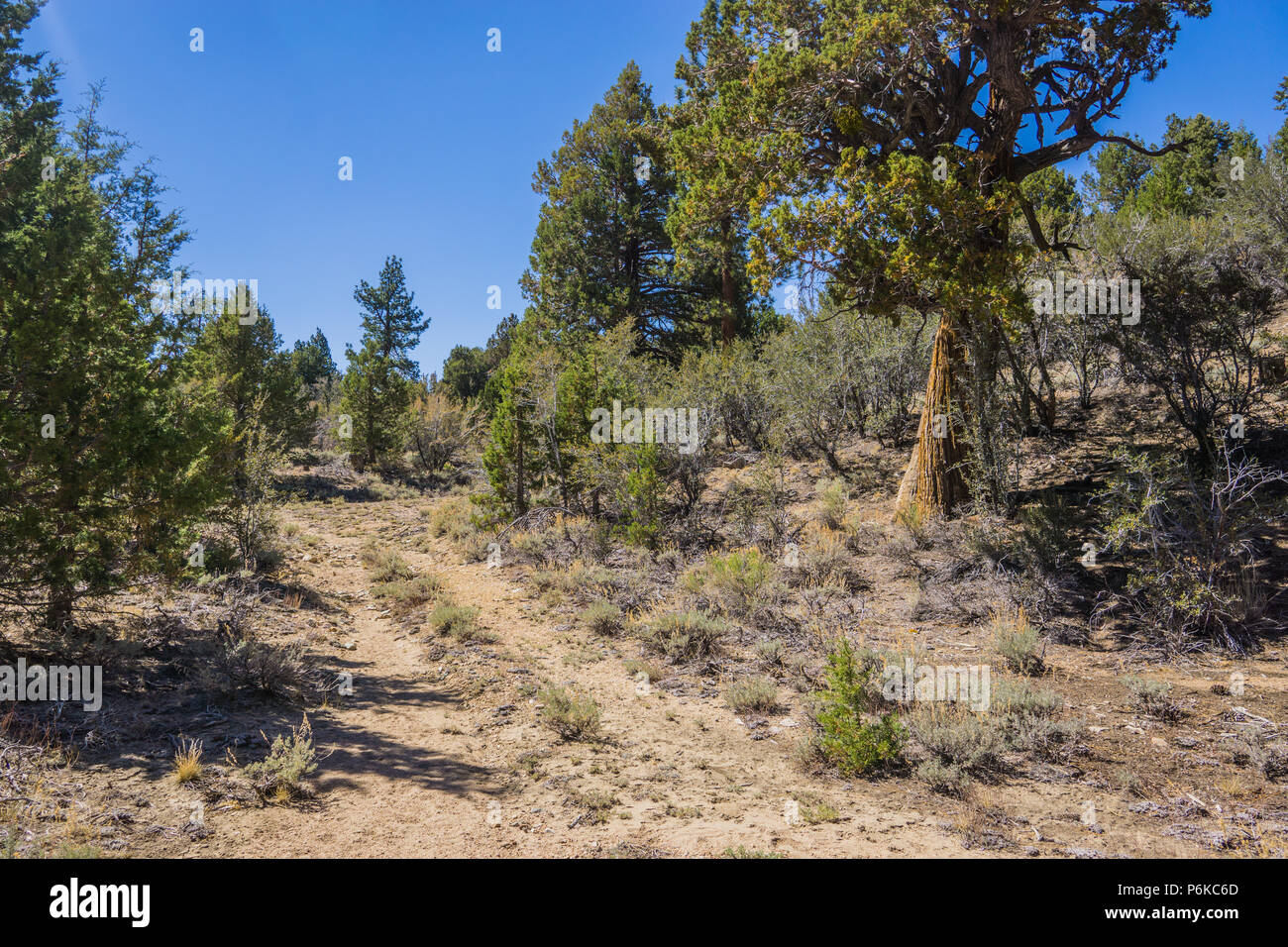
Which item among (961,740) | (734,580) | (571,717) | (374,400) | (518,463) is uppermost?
(374,400)

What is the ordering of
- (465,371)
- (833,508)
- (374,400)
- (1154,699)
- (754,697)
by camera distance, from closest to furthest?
(1154,699), (754,697), (833,508), (374,400), (465,371)

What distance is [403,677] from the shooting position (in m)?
8.30

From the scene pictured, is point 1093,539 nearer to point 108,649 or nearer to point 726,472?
point 726,472

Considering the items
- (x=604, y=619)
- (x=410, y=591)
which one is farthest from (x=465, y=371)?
(x=604, y=619)

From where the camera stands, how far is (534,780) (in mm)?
5453

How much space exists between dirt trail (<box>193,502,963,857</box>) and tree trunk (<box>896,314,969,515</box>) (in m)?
6.48

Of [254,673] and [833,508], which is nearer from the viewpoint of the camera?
[254,673]

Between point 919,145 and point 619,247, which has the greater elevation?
point 619,247

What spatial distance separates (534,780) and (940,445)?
371 inches

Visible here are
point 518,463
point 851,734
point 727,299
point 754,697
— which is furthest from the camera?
point 727,299

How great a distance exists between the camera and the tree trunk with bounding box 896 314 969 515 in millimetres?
11062

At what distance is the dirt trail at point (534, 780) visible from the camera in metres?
4.15

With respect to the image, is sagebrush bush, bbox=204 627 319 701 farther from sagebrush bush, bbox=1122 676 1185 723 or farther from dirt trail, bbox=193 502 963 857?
sagebrush bush, bbox=1122 676 1185 723

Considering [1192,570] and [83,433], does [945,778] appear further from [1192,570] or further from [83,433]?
[83,433]
